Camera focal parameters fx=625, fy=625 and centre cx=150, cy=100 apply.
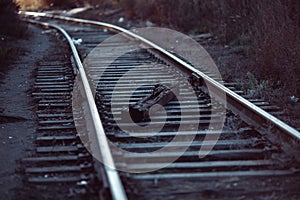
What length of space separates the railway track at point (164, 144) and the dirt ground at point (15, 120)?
0.14 m

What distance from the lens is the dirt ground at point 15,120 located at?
516 centimetres

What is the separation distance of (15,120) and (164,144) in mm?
2303

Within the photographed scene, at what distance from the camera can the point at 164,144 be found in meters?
5.84

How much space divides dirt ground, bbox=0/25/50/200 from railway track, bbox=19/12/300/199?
0.46 ft

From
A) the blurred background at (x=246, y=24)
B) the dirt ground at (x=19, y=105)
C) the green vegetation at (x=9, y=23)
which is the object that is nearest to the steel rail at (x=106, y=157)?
the dirt ground at (x=19, y=105)

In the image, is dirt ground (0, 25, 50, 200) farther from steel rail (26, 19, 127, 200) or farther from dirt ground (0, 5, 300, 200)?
steel rail (26, 19, 127, 200)

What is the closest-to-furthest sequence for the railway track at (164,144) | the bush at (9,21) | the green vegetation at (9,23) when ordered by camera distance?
the railway track at (164,144) → the green vegetation at (9,23) → the bush at (9,21)

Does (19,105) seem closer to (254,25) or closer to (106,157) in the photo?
(106,157)

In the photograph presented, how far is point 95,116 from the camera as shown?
20.8 feet

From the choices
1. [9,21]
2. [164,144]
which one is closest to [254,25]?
[164,144]

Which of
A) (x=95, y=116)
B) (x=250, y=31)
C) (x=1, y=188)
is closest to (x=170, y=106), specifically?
(x=95, y=116)

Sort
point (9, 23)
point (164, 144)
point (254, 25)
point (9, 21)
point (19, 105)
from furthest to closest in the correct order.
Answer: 1. point (9, 21)
2. point (9, 23)
3. point (254, 25)
4. point (19, 105)
5. point (164, 144)

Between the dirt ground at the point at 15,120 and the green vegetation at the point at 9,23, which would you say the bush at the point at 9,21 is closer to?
the green vegetation at the point at 9,23

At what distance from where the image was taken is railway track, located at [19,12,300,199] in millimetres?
4750
